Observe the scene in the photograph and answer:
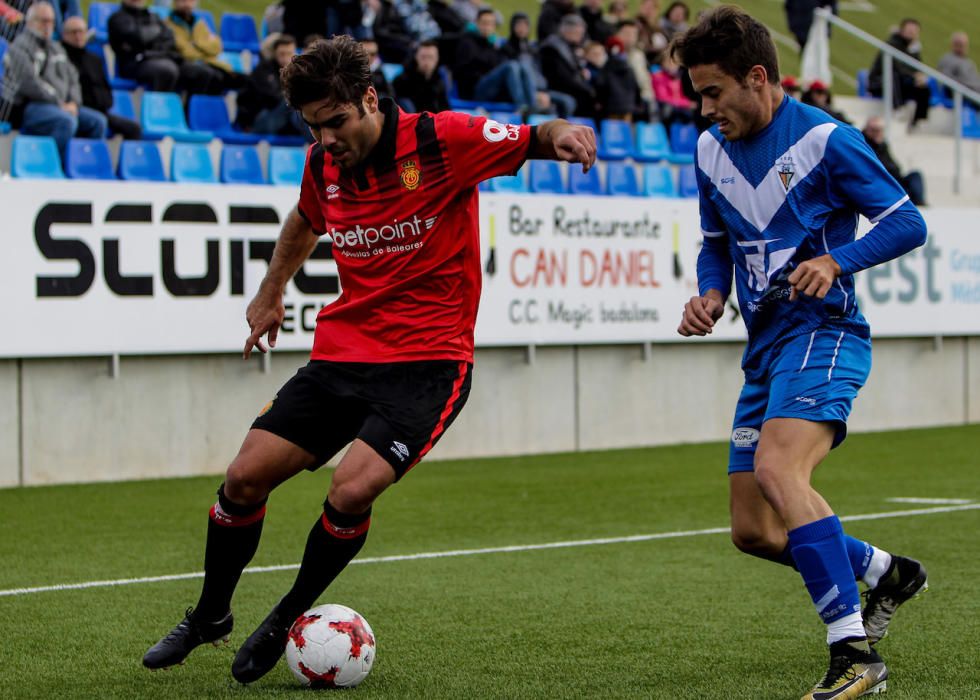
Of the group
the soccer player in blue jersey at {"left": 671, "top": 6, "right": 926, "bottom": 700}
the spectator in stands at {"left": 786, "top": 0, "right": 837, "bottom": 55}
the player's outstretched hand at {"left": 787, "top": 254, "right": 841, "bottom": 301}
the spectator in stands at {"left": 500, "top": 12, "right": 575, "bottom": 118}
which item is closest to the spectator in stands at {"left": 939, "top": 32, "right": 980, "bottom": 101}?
the spectator in stands at {"left": 786, "top": 0, "right": 837, "bottom": 55}

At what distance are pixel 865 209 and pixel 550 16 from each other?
13161 millimetres

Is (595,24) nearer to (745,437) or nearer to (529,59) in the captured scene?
(529,59)

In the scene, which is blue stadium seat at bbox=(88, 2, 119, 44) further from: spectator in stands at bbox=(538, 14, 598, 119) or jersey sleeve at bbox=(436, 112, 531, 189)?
jersey sleeve at bbox=(436, 112, 531, 189)

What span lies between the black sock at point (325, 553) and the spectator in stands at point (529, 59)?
1148 cm

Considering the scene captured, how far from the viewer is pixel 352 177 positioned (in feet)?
16.8

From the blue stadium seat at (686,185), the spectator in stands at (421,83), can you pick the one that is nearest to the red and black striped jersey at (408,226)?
the spectator in stands at (421,83)

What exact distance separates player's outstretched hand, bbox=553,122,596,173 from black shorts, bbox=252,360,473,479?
2.73 ft

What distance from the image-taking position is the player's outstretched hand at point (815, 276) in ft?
14.9

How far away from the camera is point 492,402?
1378cm

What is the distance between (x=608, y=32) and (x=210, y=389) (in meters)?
7.92

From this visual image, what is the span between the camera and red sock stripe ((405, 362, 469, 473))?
5086 millimetres

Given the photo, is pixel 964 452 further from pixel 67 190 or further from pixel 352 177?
pixel 352 177


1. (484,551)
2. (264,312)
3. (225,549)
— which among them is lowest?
(484,551)

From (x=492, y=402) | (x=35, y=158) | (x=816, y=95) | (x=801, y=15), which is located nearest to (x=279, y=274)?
(x=35, y=158)
